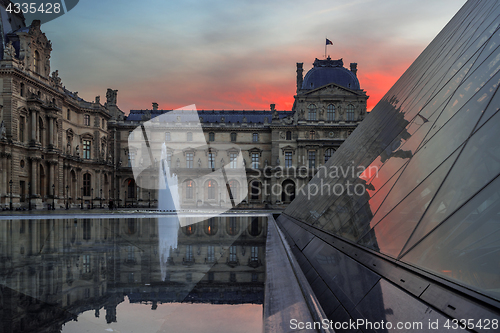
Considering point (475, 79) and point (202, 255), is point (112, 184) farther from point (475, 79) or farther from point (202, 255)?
point (475, 79)

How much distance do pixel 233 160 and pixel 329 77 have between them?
2037cm

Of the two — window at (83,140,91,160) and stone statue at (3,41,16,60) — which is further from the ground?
stone statue at (3,41,16,60)

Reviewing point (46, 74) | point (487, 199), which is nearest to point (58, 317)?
point (487, 199)

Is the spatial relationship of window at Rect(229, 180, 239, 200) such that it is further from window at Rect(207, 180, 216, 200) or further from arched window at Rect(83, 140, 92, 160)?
arched window at Rect(83, 140, 92, 160)

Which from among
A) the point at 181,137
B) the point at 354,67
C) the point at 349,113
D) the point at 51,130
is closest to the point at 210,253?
the point at 51,130

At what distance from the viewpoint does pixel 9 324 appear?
4102 millimetres

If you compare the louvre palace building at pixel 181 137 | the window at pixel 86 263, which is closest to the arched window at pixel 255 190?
the louvre palace building at pixel 181 137

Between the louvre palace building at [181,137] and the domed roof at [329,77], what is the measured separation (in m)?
0.16

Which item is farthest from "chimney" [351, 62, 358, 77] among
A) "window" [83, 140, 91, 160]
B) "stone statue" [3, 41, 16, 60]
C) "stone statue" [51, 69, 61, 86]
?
"stone statue" [3, 41, 16, 60]

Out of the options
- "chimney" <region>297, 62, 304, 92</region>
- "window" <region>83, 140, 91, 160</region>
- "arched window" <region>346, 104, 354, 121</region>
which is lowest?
"window" <region>83, 140, 91, 160</region>

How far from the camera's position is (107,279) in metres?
6.75

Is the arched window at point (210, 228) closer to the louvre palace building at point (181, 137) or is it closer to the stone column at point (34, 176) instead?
the stone column at point (34, 176)

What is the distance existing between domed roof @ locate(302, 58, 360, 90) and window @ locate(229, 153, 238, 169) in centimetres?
1571

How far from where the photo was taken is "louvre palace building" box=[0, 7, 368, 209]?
143 feet
